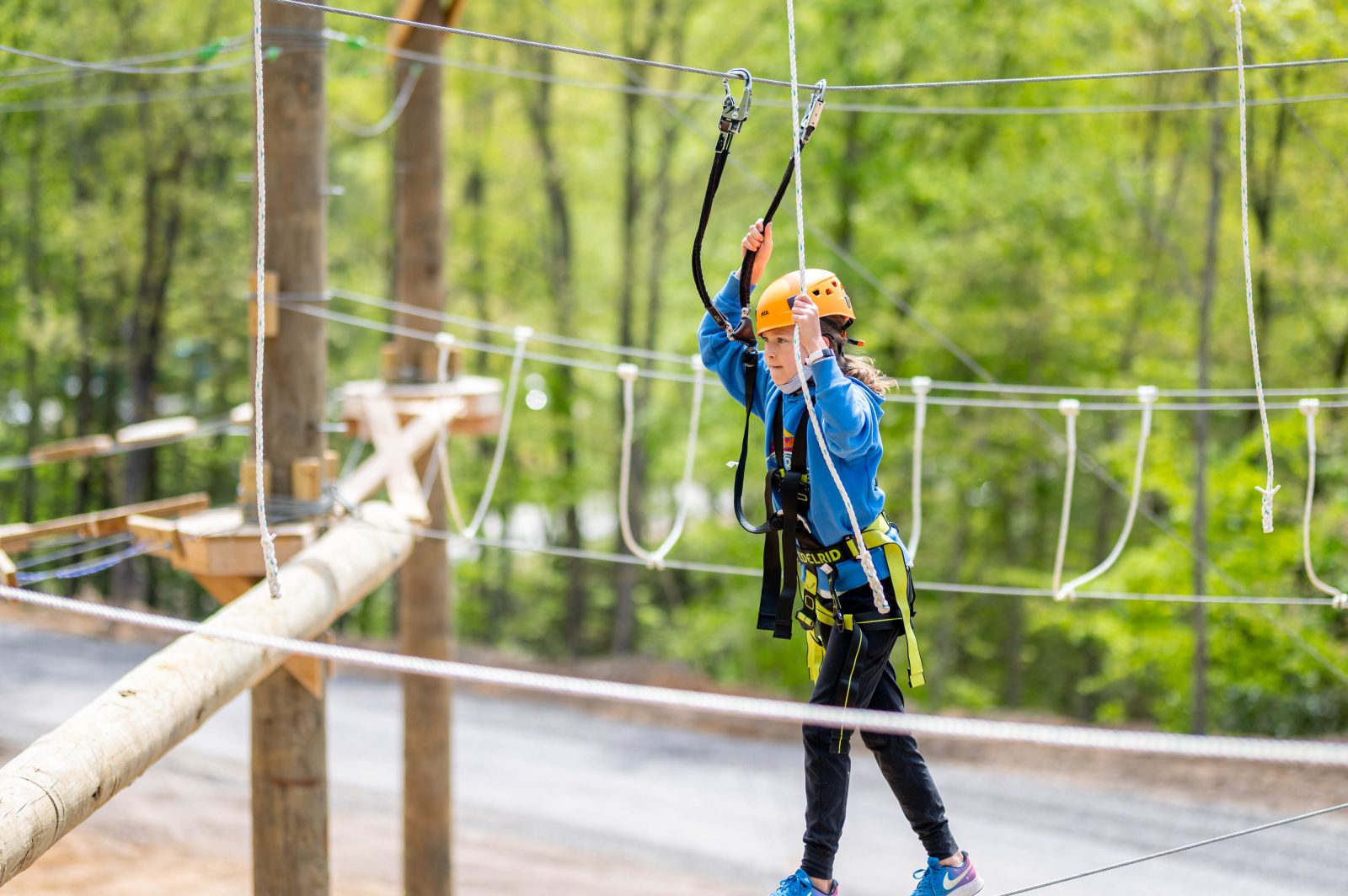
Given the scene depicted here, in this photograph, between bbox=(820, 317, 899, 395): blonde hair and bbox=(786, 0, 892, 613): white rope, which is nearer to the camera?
bbox=(786, 0, 892, 613): white rope

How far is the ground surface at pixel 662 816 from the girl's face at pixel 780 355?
546 cm

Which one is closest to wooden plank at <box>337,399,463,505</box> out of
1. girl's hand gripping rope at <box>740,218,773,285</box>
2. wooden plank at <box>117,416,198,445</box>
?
wooden plank at <box>117,416,198,445</box>

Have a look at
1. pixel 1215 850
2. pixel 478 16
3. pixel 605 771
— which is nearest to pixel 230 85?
pixel 478 16

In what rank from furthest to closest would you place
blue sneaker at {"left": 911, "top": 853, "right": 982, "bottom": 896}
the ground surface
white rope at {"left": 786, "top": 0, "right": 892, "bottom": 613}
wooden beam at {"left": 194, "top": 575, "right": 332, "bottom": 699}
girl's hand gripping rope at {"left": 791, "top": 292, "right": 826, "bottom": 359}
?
the ground surface
wooden beam at {"left": 194, "top": 575, "right": 332, "bottom": 699}
blue sneaker at {"left": 911, "top": 853, "right": 982, "bottom": 896}
girl's hand gripping rope at {"left": 791, "top": 292, "right": 826, "bottom": 359}
white rope at {"left": 786, "top": 0, "right": 892, "bottom": 613}

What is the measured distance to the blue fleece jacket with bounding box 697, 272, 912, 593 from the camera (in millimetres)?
2416

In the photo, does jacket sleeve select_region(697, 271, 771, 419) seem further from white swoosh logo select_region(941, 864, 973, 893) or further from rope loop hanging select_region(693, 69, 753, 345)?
white swoosh logo select_region(941, 864, 973, 893)

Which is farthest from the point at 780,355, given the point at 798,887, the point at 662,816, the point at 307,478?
the point at 662,816

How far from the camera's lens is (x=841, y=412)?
7.90ft

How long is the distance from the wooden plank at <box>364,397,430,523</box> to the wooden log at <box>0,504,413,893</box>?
2.21ft

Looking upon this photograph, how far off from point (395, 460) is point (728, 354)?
237 cm

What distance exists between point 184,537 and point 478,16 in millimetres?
11785

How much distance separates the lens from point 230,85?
44.8ft

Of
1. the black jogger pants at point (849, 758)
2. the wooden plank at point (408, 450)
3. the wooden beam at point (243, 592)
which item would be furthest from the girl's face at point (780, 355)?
the wooden plank at point (408, 450)

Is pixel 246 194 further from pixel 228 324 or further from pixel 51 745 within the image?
pixel 51 745
